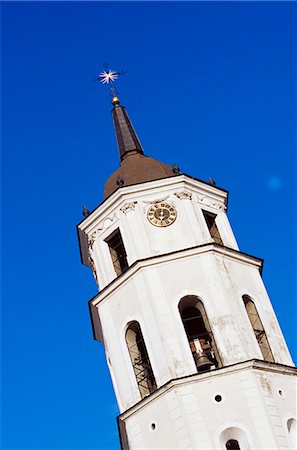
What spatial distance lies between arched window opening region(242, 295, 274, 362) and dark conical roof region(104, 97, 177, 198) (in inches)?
214

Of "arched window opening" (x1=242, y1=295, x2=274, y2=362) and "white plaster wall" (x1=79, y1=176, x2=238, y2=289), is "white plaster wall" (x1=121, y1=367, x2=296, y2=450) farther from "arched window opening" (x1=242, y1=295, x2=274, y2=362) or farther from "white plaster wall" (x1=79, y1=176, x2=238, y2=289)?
"white plaster wall" (x1=79, y1=176, x2=238, y2=289)

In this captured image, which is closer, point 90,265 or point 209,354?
point 209,354

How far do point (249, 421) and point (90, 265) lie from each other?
9851 mm

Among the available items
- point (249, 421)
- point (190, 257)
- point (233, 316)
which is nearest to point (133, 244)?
point (190, 257)

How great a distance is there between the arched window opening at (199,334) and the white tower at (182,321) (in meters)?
0.04

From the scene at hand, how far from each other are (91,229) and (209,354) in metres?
6.86

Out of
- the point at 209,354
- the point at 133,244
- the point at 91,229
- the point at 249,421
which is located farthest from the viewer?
the point at 91,229

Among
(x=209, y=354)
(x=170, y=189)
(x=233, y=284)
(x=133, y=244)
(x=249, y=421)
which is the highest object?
(x=170, y=189)

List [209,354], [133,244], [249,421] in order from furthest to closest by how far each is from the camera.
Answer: [133,244], [209,354], [249,421]

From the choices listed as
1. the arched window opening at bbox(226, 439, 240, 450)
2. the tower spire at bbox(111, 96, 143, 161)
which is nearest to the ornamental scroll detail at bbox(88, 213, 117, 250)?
the tower spire at bbox(111, 96, 143, 161)

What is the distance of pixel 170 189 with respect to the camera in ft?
103

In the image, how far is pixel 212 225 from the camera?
32250 millimetres

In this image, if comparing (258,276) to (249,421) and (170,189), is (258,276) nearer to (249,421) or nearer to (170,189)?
(170,189)

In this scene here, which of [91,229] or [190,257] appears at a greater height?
[91,229]
